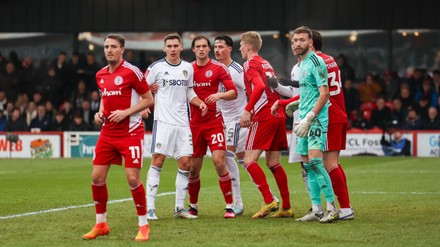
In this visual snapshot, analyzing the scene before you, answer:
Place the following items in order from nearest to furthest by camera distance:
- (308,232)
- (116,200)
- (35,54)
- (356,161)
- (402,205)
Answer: (308,232) < (402,205) < (116,200) < (356,161) < (35,54)

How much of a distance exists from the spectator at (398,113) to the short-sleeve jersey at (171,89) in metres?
16.1

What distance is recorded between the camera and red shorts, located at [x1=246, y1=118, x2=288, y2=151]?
42.1 ft

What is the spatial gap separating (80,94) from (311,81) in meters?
19.9

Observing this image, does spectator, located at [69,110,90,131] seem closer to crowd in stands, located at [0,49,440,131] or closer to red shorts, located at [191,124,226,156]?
crowd in stands, located at [0,49,440,131]

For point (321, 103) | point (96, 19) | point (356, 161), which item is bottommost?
point (356, 161)

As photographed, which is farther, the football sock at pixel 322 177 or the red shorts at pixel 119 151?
the football sock at pixel 322 177

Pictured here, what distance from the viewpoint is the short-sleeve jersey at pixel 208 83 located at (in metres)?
12.8

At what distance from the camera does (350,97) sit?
29.1 m

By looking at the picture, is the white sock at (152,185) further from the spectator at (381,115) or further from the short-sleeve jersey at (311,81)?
the spectator at (381,115)

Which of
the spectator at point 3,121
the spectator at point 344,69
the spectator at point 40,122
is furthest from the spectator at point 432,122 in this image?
the spectator at point 3,121

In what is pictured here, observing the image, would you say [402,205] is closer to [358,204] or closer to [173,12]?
[358,204]

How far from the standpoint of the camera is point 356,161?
2539cm

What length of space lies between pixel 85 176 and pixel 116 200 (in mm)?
5613

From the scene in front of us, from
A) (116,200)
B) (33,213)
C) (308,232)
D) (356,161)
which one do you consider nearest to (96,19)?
(356,161)
